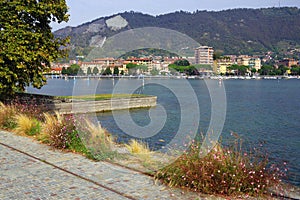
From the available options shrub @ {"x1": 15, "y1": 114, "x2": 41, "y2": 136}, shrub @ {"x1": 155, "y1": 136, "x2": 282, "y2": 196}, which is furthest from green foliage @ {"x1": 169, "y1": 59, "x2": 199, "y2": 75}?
shrub @ {"x1": 155, "y1": 136, "x2": 282, "y2": 196}

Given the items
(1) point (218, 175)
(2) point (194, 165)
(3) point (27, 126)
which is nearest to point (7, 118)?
(3) point (27, 126)

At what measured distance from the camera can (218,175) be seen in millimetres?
6117

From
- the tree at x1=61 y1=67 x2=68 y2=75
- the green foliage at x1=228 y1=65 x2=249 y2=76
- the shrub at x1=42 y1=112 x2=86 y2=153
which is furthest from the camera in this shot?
the green foliage at x1=228 y1=65 x2=249 y2=76

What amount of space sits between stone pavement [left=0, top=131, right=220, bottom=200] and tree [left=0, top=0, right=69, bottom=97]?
6383 mm

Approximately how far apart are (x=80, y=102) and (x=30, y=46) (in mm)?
12113

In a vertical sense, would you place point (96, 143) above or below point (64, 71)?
below

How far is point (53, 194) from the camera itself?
5875 mm

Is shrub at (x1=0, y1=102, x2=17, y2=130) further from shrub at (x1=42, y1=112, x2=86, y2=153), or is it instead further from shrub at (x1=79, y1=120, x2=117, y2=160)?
shrub at (x1=79, y1=120, x2=117, y2=160)

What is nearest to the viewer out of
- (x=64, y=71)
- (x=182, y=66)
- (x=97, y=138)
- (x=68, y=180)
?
(x=68, y=180)

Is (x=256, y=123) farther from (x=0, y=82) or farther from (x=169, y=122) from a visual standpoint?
(x=0, y=82)

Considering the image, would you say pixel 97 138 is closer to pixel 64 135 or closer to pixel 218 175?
pixel 64 135

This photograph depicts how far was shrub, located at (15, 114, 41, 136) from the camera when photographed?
11.2 meters

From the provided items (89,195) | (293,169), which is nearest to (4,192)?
(89,195)

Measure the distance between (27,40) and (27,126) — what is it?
15.0 ft
